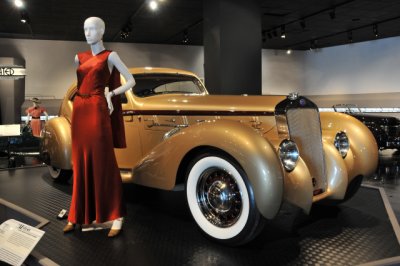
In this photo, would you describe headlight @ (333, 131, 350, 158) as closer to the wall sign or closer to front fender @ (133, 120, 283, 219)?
front fender @ (133, 120, 283, 219)

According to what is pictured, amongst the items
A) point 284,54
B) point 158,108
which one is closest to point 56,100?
point 284,54

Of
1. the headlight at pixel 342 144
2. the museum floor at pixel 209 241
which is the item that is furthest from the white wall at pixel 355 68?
the headlight at pixel 342 144

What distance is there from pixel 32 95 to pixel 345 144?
10873mm


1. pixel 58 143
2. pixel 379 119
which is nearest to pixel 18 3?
pixel 58 143

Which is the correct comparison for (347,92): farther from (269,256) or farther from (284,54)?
(269,256)

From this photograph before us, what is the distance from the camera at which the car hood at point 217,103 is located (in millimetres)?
3135

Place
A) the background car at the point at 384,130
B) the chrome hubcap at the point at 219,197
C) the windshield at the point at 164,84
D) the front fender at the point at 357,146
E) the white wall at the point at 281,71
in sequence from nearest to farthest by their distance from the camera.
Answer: the chrome hubcap at the point at 219,197, the front fender at the point at 357,146, the windshield at the point at 164,84, the background car at the point at 384,130, the white wall at the point at 281,71

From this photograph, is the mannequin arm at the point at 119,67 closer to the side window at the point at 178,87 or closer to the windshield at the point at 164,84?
the windshield at the point at 164,84

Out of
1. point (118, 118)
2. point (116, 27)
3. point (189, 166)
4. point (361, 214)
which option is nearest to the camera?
point (189, 166)

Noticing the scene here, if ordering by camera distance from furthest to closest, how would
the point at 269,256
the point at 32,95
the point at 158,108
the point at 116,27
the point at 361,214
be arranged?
the point at 32,95
the point at 116,27
the point at 158,108
the point at 361,214
the point at 269,256

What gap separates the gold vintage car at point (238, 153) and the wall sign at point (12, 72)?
8.49m

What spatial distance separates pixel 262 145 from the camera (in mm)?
2330

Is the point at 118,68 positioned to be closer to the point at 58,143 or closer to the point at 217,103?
the point at 217,103

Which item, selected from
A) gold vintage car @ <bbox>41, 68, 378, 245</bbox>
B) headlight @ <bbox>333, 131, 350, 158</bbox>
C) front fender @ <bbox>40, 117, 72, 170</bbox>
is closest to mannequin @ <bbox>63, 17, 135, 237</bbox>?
gold vintage car @ <bbox>41, 68, 378, 245</bbox>
